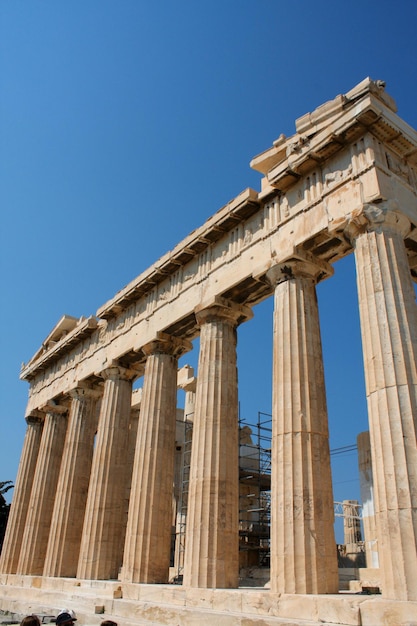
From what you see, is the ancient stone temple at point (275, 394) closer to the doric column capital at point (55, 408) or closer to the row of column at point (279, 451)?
the row of column at point (279, 451)

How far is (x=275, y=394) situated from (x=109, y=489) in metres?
10.4

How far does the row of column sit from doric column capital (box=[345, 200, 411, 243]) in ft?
0.09

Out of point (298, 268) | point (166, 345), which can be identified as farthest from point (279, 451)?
point (166, 345)

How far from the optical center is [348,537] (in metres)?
29.7

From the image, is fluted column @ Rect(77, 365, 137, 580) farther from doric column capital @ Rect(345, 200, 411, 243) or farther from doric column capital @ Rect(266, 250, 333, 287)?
doric column capital @ Rect(345, 200, 411, 243)

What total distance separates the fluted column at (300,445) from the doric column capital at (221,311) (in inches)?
99.8

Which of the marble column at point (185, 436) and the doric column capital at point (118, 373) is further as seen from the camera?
the marble column at point (185, 436)

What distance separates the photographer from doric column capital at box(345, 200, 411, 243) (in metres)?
12.9

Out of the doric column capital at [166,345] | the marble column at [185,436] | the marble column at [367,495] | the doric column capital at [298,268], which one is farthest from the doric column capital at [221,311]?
the marble column at [185,436]

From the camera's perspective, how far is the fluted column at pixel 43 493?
1044 inches

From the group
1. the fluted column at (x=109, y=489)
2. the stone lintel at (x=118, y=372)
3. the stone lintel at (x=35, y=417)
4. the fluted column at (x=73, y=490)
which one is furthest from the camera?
the stone lintel at (x=35, y=417)

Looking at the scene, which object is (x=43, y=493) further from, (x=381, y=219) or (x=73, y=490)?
(x=381, y=219)

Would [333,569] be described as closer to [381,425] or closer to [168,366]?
[381,425]

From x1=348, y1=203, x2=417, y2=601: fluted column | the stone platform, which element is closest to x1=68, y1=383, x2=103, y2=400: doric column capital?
the stone platform
